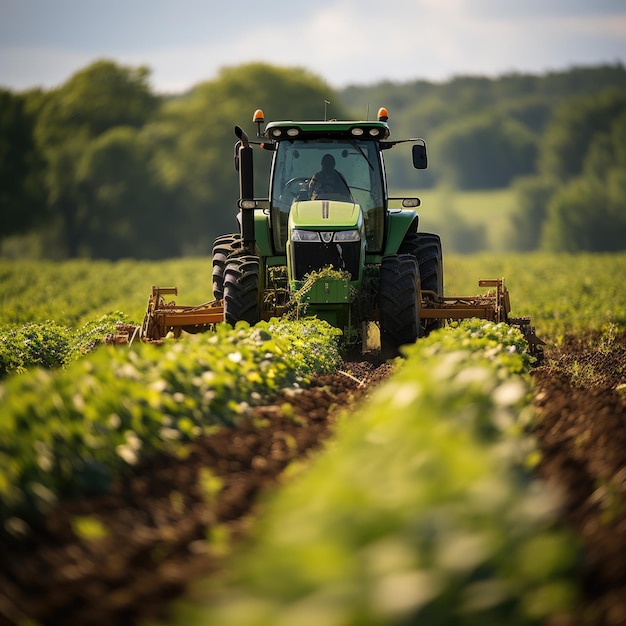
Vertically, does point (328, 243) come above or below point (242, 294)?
above

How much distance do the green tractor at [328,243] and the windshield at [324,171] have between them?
0.04 feet

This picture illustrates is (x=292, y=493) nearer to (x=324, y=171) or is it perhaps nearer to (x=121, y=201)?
(x=324, y=171)

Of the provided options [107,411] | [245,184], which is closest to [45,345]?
[245,184]

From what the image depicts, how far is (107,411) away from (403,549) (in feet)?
9.75

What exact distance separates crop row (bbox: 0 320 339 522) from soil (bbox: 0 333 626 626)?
0.45ft

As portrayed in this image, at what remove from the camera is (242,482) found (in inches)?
212

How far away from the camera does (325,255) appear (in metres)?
12.1

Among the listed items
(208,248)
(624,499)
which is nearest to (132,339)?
(624,499)

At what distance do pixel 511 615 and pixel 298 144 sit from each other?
10.1 meters

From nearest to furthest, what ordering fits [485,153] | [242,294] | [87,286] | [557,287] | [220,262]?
[242,294] < [220,262] < [557,287] < [87,286] < [485,153]

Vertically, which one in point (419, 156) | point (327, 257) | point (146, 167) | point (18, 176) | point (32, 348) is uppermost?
point (146, 167)

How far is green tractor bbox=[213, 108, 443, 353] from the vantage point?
12094mm

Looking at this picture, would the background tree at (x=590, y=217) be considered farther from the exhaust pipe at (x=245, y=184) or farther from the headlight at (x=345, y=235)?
the headlight at (x=345, y=235)

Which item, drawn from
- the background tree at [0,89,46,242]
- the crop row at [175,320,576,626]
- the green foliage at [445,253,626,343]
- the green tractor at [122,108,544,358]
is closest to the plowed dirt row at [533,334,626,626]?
the crop row at [175,320,576,626]
